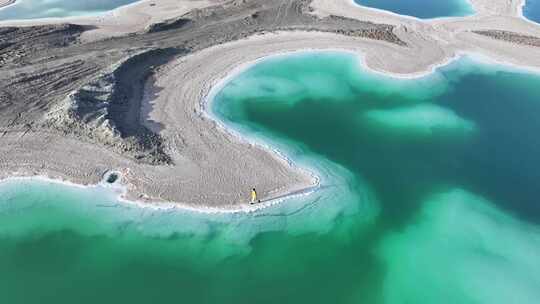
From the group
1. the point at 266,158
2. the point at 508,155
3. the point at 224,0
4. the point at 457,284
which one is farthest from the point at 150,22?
the point at 457,284

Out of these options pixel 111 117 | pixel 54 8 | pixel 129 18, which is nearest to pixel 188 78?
pixel 111 117

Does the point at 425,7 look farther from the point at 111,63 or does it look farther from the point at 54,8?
the point at 54,8

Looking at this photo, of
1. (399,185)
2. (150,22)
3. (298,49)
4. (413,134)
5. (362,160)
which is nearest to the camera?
(399,185)

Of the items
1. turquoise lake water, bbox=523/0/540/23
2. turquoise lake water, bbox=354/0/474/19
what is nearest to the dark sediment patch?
turquoise lake water, bbox=354/0/474/19

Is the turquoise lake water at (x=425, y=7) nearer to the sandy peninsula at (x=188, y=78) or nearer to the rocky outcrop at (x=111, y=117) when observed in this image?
the sandy peninsula at (x=188, y=78)

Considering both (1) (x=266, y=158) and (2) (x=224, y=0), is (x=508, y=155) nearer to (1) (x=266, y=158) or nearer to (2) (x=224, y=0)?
(1) (x=266, y=158)

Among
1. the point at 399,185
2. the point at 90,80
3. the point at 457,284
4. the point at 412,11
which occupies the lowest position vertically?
the point at 457,284
